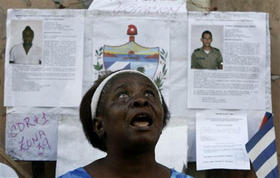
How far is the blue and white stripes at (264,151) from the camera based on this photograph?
10.2 ft

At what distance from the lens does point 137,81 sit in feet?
5.87

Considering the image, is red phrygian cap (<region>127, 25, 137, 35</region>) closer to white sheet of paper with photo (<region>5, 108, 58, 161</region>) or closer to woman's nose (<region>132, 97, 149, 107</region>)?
white sheet of paper with photo (<region>5, 108, 58, 161</region>)

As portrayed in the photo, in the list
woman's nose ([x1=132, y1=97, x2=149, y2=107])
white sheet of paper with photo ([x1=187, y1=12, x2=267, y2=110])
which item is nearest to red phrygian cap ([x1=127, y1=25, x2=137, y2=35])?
white sheet of paper with photo ([x1=187, y1=12, x2=267, y2=110])

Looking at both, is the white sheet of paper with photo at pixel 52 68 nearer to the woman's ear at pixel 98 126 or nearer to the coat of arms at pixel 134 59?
the coat of arms at pixel 134 59

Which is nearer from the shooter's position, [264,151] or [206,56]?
[264,151]

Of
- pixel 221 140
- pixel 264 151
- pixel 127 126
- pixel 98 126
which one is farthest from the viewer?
pixel 221 140

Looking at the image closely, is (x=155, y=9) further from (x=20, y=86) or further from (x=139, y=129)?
(x=139, y=129)

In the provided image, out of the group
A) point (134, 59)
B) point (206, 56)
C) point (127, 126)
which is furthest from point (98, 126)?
point (206, 56)

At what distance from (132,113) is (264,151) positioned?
168 cm

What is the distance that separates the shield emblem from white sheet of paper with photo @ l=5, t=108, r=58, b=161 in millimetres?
475

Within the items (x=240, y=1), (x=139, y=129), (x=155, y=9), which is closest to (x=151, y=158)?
(x=139, y=129)

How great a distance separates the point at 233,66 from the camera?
11.1ft

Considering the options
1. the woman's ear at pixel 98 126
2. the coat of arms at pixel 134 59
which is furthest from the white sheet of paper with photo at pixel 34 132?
the woman's ear at pixel 98 126

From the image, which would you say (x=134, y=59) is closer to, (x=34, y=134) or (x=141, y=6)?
(x=141, y=6)
